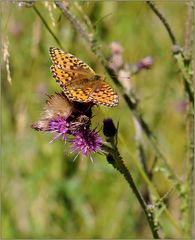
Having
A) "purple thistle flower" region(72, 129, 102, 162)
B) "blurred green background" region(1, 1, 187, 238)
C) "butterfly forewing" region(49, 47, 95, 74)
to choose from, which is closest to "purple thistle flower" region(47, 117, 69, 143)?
"purple thistle flower" region(72, 129, 102, 162)

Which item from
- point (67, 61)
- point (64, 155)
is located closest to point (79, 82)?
point (67, 61)

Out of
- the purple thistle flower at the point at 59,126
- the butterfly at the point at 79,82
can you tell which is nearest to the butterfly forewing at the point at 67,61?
the butterfly at the point at 79,82

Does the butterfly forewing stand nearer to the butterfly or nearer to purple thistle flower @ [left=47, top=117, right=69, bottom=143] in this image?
the butterfly

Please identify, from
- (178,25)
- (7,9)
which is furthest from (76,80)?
(178,25)

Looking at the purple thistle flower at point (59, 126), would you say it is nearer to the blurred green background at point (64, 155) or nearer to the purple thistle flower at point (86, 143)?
the purple thistle flower at point (86, 143)

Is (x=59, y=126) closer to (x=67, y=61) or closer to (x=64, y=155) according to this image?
(x=67, y=61)

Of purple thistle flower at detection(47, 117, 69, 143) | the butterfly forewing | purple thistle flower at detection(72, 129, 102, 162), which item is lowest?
purple thistle flower at detection(72, 129, 102, 162)

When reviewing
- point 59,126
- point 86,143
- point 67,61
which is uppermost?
point 67,61
